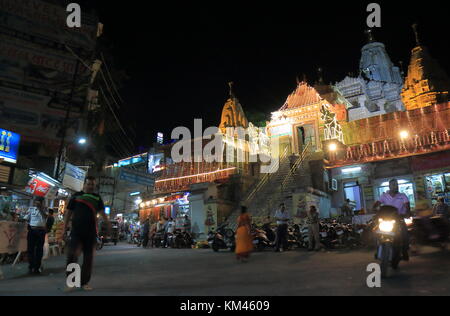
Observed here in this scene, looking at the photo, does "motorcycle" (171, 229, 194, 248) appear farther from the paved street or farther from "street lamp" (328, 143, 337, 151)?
the paved street

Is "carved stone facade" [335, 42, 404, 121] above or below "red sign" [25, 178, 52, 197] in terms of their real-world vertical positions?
above

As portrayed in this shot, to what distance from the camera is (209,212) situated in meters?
19.2

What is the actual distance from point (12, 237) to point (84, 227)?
5256 millimetres

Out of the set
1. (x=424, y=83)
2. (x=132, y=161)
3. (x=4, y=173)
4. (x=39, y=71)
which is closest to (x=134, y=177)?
(x=4, y=173)

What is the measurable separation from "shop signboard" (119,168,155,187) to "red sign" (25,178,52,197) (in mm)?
3838

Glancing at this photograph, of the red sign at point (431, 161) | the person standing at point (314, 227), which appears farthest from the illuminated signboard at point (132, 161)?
the person standing at point (314, 227)

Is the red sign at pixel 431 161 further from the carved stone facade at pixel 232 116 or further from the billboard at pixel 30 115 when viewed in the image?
the billboard at pixel 30 115

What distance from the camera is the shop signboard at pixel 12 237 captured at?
8.55m

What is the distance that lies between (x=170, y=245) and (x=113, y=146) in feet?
80.6

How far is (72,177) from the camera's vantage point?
2030 centimetres

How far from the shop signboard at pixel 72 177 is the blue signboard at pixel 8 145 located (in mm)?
3838

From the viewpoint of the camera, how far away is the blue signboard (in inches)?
597

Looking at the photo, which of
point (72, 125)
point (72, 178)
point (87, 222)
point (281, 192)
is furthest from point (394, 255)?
point (72, 125)

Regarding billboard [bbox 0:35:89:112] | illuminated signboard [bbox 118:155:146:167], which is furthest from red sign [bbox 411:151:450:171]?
illuminated signboard [bbox 118:155:146:167]
